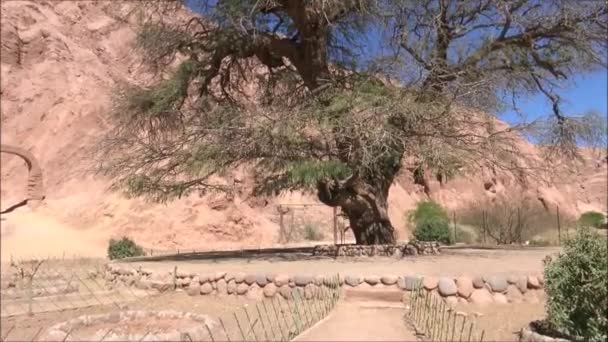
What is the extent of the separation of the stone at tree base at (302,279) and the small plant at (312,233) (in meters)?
20.3

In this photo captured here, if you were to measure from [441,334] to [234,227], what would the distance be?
2269 centimetres

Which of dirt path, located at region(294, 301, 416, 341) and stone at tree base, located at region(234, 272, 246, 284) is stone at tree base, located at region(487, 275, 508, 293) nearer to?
dirt path, located at region(294, 301, 416, 341)

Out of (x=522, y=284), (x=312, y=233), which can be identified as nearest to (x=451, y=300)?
(x=522, y=284)

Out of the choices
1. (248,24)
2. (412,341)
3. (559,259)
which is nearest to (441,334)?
(412,341)

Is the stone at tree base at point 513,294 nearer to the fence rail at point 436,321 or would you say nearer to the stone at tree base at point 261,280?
the fence rail at point 436,321

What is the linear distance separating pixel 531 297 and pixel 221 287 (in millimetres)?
5271

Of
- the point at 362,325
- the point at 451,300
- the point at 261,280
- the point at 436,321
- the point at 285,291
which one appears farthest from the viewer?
the point at 261,280

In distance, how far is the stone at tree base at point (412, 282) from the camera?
9250mm

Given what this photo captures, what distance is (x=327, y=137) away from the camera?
41.8 ft

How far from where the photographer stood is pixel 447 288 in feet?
30.2

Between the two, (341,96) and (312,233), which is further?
(312,233)

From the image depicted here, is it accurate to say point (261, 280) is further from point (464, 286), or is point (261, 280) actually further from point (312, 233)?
point (312, 233)

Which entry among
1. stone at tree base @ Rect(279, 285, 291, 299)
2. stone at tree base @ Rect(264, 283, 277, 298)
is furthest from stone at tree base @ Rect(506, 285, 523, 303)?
stone at tree base @ Rect(264, 283, 277, 298)

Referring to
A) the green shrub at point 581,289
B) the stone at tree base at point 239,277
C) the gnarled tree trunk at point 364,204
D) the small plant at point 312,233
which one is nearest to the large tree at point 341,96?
the gnarled tree trunk at point 364,204
